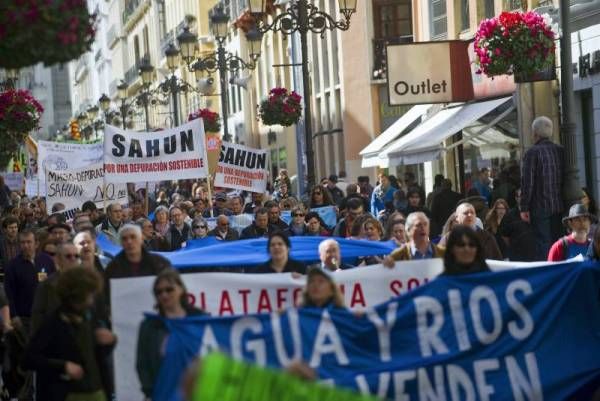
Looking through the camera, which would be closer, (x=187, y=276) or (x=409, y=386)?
(x=409, y=386)

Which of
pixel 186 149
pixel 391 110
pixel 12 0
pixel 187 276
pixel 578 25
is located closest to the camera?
pixel 12 0

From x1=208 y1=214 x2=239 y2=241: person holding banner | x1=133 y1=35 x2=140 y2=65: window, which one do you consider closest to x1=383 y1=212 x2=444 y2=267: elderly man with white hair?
x1=208 y1=214 x2=239 y2=241: person holding banner

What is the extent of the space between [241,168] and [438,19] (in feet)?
35.9

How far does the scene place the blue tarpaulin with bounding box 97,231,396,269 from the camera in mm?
15039

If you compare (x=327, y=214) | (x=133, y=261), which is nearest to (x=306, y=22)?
(x=327, y=214)

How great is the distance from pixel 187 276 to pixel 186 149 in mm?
10784

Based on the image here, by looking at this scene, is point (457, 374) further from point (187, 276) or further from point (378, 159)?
point (378, 159)

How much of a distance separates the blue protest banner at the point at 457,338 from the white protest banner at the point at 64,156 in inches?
627

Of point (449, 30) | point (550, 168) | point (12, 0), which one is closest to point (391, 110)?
point (449, 30)

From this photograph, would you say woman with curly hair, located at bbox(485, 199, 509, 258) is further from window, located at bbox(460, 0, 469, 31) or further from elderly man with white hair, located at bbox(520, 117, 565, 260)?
window, located at bbox(460, 0, 469, 31)

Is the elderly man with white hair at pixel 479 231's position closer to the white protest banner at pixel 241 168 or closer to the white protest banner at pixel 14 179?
the white protest banner at pixel 241 168

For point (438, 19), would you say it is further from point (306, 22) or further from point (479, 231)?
point (479, 231)

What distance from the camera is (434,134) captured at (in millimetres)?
29156

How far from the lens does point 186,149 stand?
23500mm
